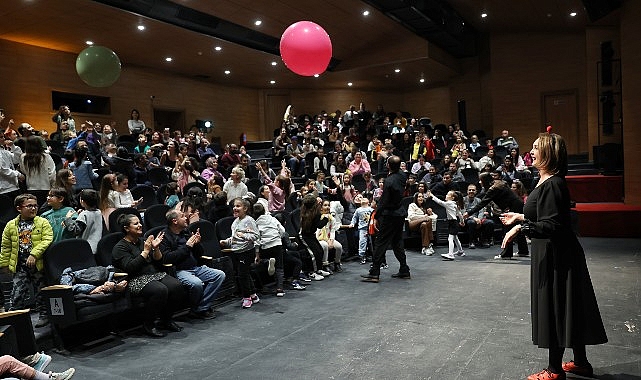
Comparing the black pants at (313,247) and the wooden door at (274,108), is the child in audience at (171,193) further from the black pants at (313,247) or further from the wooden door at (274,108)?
the wooden door at (274,108)

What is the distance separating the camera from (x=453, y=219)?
802cm

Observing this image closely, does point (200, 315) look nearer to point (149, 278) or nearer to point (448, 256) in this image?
point (149, 278)

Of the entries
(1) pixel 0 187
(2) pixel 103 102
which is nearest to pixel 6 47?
(2) pixel 103 102

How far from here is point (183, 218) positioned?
5020 millimetres

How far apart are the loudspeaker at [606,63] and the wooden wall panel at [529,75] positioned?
3807 millimetres

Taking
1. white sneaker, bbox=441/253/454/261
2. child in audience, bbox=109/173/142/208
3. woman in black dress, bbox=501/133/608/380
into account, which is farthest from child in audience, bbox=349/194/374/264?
woman in black dress, bbox=501/133/608/380

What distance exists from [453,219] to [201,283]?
4536 millimetres

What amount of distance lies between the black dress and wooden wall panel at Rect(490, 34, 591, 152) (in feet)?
47.0

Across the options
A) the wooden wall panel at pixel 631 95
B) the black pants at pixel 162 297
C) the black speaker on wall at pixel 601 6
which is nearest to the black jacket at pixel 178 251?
the black pants at pixel 162 297

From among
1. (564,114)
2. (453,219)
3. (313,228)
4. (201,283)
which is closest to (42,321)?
(201,283)

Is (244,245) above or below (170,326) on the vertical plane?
above

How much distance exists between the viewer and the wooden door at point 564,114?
618 inches

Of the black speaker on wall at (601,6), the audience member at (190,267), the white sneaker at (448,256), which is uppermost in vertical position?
the black speaker on wall at (601,6)

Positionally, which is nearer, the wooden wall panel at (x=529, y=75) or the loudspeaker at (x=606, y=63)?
the loudspeaker at (x=606, y=63)
